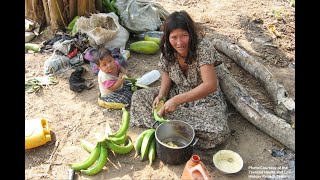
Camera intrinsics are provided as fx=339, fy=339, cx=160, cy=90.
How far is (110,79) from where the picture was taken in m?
3.51

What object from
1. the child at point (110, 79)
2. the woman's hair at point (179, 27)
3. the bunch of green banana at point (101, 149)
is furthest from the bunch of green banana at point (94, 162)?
the woman's hair at point (179, 27)

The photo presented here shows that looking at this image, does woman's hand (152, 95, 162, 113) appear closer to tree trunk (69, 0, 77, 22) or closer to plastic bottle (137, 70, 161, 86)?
plastic bottle (137, 70, 161, 86)

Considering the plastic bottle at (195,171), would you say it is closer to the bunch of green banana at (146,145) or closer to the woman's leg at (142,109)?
the bunch of green banana at (146,145)

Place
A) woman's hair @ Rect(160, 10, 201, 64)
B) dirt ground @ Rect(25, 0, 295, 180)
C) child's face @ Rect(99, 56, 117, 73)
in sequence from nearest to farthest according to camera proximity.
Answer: woman's hair @ Rect(160, 10, 201, 64), dirt ground @ Rect(25, 0, 295, 180), child's face @ Rect(99, 56, 117, 73)

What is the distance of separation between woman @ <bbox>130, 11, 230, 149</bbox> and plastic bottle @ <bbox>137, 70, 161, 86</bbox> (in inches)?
21.3

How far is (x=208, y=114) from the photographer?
302 cm

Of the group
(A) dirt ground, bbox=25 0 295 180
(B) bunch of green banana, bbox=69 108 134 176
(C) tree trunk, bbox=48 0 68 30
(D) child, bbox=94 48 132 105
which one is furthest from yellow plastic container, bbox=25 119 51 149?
(C) tree trunk, bbox=48 0 68 30

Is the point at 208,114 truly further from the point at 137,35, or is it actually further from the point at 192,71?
the point at 137,35

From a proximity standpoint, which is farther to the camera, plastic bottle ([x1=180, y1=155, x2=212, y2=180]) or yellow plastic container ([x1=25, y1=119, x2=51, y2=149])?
yellow plastic container ([x1=25, y1=119, x2=51, y2=149])

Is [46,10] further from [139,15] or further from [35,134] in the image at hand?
[35,134]

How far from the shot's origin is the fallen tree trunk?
297cm

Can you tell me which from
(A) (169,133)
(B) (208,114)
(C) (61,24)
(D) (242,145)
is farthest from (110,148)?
(C) (61,24)

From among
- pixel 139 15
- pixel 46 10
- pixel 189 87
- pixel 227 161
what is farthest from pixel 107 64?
pixel 46 10

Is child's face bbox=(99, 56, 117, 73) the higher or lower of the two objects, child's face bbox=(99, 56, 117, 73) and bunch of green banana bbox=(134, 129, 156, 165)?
the higher
